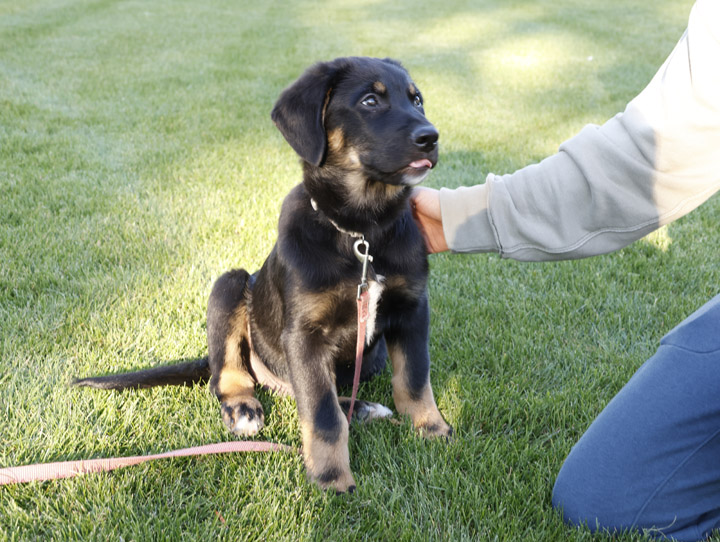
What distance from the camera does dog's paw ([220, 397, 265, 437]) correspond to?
234cm

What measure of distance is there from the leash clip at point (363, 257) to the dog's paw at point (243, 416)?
0.66m

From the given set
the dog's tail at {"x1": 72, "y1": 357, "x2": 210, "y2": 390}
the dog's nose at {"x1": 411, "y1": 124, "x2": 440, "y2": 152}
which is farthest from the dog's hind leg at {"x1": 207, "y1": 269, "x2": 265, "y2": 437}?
the dog's nose at {"x1": 411, "y1": 124, "x2": 440, "y2": 152}

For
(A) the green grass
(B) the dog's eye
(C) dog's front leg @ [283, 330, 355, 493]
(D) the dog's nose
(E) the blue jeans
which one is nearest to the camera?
(E) the blue jeans

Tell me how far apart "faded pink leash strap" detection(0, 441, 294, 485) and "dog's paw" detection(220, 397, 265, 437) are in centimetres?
17

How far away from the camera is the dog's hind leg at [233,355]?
2377 mm

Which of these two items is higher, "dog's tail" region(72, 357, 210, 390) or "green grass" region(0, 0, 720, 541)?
"dog's tail" region(72, 357, 210, 390)

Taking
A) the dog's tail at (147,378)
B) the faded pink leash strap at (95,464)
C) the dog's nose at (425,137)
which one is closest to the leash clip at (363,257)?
the dog's nose at (425,137)

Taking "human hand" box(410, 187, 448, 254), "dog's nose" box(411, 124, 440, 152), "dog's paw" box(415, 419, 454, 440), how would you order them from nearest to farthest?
"dog's nose" box(411, 124, 440, 152) < "dog's paw" box(415, 419, 454, 440) < "human hand" box(410, 187, 448, 254)

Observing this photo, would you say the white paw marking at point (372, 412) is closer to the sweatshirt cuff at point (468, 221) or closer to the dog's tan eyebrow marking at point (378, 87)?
the sweatshirt cuff at point (468, 221)

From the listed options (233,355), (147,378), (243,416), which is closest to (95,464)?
(147,378)

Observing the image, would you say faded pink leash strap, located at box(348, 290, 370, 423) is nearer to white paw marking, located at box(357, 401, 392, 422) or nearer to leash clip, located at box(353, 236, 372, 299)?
leash clip, located at box(353, 236, 372, 299)

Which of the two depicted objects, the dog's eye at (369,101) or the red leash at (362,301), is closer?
the red leash at (362,301)

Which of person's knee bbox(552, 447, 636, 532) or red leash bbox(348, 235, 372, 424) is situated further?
red leash bbox(348, 235, 372, 424)

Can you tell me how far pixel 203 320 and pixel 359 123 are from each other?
1.31m
